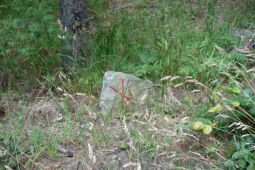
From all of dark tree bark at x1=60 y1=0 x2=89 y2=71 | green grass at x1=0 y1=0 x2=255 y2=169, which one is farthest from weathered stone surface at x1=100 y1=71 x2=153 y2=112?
dark tree bark at x1=60 y1=0 x2=89 y2=71

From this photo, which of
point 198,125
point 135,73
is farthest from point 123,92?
point 198,125

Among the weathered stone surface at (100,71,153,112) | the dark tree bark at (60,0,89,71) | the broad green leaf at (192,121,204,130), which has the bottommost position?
the weathered stone surface at (100,71,153,112)

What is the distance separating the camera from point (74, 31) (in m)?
4.96

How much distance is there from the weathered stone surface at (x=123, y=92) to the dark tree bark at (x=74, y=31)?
2.59 ft

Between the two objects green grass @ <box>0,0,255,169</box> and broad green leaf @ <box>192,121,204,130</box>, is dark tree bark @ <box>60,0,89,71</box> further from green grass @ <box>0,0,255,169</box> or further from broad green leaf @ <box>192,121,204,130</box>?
broad green leaf @ <box>192,121,204,130</box>

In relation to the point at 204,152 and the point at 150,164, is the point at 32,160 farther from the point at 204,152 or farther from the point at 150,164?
the point at 204,152

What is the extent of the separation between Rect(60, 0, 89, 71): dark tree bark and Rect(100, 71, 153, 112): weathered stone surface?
2.59 feet

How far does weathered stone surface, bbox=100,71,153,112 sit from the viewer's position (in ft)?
13.1

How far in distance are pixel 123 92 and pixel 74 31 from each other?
129 cm

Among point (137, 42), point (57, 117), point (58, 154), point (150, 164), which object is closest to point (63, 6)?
point (137, 42)

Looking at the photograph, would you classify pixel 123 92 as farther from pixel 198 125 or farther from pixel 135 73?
pixel 198 125

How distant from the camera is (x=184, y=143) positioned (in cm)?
346

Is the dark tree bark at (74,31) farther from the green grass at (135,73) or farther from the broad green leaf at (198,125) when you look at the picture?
the broad green leaf at (198,125)

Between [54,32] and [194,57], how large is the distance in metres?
1.73
